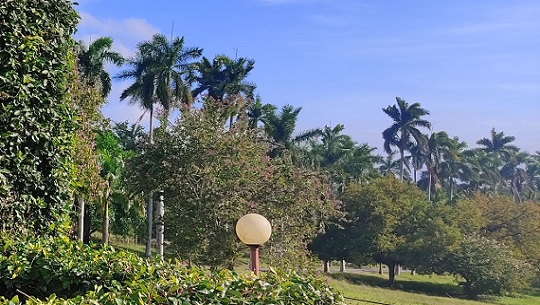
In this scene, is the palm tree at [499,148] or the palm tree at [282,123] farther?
the palm tree at [499,148]

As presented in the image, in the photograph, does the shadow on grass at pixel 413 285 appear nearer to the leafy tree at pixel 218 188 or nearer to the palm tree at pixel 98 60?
the palm tree at pixel 98 60

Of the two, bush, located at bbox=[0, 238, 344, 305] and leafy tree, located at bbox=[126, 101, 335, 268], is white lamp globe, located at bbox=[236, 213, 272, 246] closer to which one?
bush, located at bbox=[0, 238, 344, 305]

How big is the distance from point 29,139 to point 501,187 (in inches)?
2955

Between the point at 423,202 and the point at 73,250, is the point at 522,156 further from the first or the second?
the point at 73,250

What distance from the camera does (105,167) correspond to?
2327cm

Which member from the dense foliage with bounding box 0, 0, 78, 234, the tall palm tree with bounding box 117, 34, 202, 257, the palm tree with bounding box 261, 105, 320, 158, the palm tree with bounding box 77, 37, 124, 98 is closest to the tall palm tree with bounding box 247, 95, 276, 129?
the palm tree with bounding box 261, 105, 320, 158

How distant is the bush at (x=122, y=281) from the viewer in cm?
313

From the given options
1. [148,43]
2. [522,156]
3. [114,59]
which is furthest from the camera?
[522,156]

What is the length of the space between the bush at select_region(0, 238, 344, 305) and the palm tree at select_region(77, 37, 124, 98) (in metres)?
19.9

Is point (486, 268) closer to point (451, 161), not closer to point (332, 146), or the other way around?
point (332, 146)

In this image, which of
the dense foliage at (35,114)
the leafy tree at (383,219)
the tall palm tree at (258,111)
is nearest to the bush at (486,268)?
the leafy tree at (383,219)

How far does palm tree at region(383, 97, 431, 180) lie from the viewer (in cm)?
4778

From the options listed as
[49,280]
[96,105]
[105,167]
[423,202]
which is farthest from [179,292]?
[423,202]

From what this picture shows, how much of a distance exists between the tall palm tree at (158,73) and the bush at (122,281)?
21821 millimetres
